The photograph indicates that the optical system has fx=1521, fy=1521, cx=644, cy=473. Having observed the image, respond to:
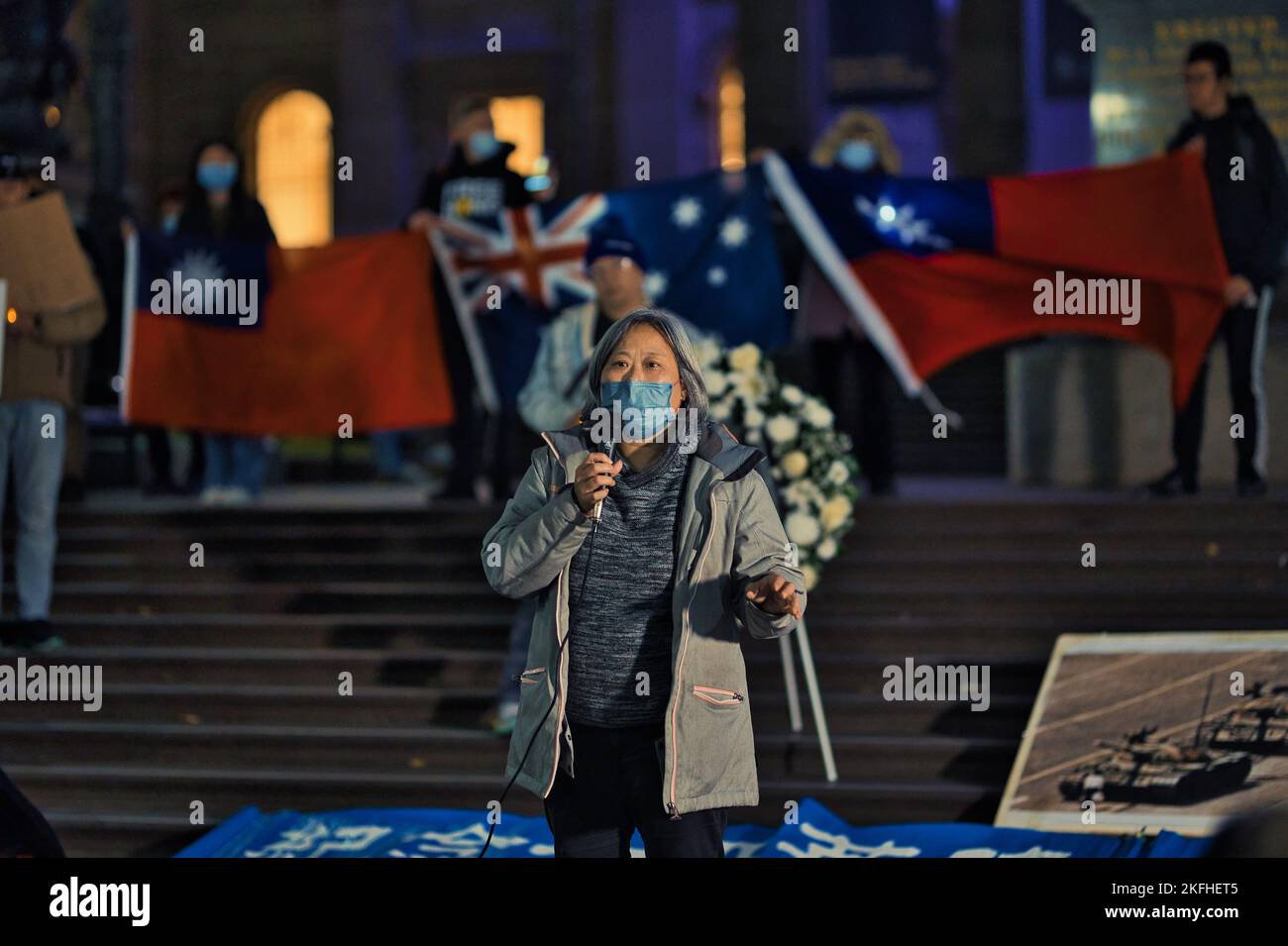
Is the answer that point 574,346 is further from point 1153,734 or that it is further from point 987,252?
point 987,252

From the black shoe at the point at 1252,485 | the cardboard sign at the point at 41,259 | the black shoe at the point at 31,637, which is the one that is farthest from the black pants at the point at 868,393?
the black shoe at the point at 31,637

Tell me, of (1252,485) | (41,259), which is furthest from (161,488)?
(1252,485)

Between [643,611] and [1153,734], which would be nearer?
[643,611]

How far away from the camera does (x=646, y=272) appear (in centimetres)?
948

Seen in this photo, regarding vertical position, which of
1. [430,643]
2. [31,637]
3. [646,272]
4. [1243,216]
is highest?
[1243,216]

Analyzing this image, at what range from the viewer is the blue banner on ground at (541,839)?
6148mm

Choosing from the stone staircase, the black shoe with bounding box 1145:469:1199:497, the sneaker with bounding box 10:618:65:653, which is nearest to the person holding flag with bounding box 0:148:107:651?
the sneaker with bounding box 10:618:65:653

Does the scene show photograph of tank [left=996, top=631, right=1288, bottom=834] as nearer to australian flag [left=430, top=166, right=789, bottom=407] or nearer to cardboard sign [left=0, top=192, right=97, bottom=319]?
australian flag [left=430, top=166, right=789, bottom=407]

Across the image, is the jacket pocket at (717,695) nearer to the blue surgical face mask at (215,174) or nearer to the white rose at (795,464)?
the white rose at (795,464)

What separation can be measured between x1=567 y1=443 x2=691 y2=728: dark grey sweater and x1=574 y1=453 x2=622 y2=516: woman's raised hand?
0.25 metres

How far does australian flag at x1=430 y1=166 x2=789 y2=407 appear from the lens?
934cm

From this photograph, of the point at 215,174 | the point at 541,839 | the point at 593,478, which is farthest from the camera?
the point at 215,174

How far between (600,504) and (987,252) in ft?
20.3
